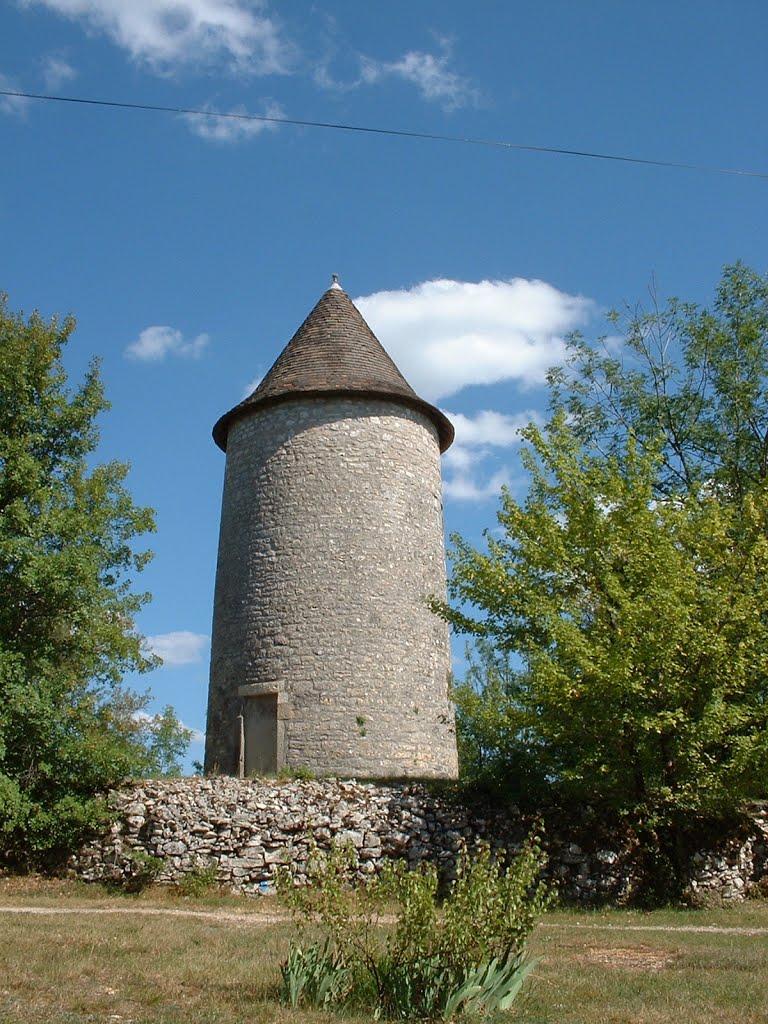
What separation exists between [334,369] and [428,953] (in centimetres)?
1445

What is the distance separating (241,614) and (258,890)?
20.1 ft

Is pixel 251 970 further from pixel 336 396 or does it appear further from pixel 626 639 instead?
pixel 336 396

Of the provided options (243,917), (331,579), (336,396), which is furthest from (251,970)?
(336,396)

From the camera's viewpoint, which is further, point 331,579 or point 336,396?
point 336,396

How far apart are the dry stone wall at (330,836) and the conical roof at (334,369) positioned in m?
8.09

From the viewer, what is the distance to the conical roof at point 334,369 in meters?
19.0

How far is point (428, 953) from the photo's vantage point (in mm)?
6207

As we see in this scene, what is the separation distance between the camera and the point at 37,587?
14.1 m

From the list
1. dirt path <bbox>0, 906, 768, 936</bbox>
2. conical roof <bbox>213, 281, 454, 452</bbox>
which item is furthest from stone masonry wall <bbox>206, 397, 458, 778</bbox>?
dirt path <bbox>0, 906, 768, 936</bbox>

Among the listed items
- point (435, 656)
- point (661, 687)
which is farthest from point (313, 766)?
point (661, 687)

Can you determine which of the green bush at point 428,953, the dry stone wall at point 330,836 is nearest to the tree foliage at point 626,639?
the dry stone wall at point 330,836

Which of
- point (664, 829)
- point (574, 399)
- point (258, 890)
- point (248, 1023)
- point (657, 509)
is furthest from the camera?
point (574, 399)

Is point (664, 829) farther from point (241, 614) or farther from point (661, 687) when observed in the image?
point (241, 614)

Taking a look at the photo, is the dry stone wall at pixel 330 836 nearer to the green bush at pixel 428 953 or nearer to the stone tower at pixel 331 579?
the stone tower at pixel 331 579
